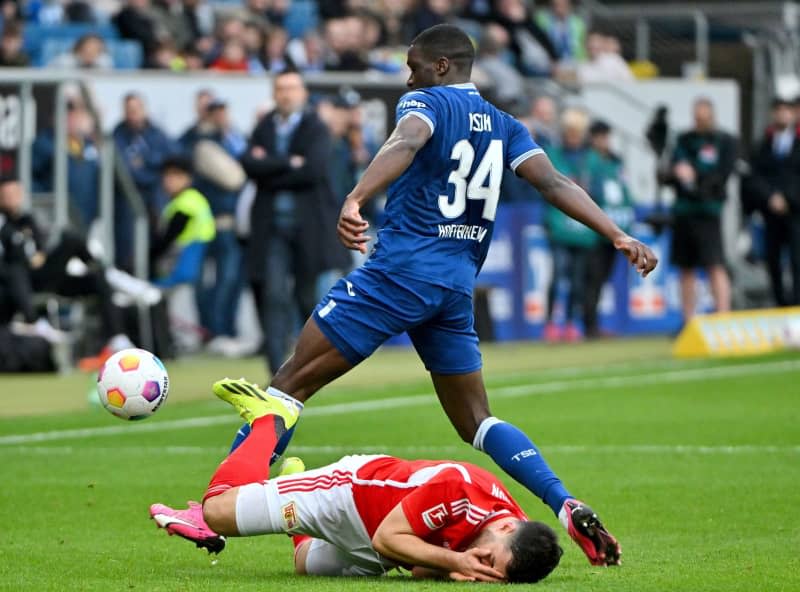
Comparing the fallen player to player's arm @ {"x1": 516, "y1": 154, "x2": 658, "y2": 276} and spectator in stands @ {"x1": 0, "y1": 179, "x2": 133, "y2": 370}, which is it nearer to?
player's arm @ {"x1": 516, "y1": 154, "x2": 658, "y2": 276}

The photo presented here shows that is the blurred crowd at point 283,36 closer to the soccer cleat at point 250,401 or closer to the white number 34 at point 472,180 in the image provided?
the white number 34 at point 472,180

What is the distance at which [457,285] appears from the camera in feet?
27.3

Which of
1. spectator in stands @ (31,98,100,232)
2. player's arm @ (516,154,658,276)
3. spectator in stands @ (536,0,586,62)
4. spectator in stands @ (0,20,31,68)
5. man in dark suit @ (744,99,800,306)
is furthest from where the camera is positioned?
spectator in stands @ (536,0,586,62)

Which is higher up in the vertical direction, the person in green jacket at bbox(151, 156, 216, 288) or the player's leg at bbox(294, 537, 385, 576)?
the player's leg at bbox(294, 537, 385, 576)

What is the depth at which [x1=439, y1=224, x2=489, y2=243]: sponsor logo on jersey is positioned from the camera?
8289 millimetres

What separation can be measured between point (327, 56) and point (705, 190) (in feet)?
18.8

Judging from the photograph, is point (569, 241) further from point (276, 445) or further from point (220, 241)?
point (276, 445)

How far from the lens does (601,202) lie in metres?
22.9

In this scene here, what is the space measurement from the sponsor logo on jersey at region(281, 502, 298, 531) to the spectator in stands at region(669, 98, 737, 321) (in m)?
14.7

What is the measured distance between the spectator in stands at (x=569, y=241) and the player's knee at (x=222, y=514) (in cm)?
1535

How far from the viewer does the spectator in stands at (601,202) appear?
23.0 m

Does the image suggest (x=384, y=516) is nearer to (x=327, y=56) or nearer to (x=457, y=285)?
(x=457, y=285)

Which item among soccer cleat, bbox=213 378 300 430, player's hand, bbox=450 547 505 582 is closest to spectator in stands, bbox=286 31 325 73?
soccer cleat, bbox=213 378 300 430

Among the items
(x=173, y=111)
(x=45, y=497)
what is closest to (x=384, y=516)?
(x=45, y=497)
